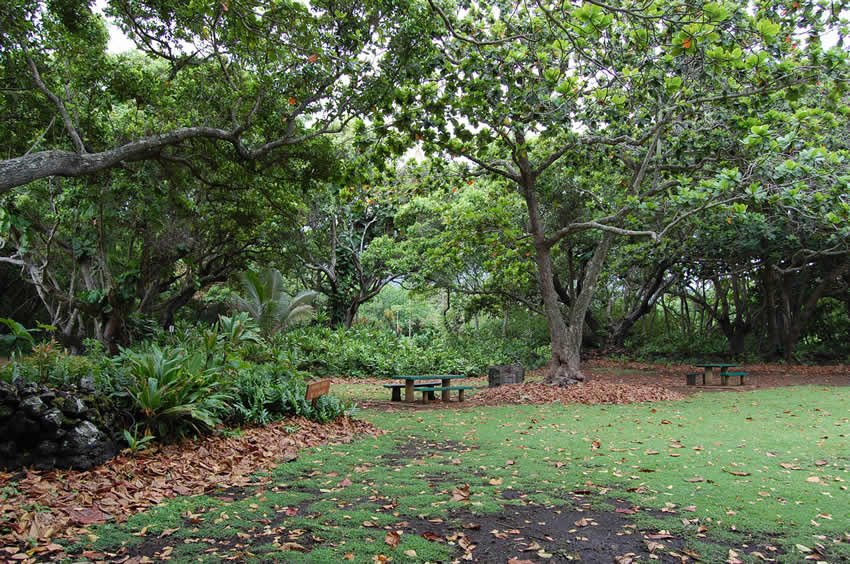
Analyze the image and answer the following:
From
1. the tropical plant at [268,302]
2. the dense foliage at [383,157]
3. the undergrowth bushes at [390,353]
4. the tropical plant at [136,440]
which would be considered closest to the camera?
the tropical plant at [136,440]

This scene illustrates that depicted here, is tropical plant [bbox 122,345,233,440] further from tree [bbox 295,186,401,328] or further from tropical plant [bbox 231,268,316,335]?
tree [bbox 295,186,401,328]

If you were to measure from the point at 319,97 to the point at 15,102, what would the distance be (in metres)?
5.20

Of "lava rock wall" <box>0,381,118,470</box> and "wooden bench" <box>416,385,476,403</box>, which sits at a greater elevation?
"lava rock wall" <box>0,381,118,470</box>

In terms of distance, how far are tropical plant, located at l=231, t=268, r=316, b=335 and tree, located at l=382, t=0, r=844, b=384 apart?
8906 millimetres

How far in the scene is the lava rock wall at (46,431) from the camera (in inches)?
183

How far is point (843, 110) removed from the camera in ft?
25.1

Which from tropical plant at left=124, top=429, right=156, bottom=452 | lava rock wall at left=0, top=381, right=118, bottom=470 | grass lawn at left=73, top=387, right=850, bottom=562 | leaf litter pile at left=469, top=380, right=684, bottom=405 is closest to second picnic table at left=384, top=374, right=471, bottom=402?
leaf litter pile at left=469, top=380, right=684, bottom=405

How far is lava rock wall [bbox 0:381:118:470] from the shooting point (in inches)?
183

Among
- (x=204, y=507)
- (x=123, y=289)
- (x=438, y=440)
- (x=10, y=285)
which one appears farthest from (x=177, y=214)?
(x=10, y=285)

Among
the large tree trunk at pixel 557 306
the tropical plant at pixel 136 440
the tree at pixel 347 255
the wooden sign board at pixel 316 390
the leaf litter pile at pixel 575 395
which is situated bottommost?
the leaf litter pile at pixel 575 395

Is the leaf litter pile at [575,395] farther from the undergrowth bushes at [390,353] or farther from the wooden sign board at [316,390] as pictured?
the undergrowth bushes at [390,353]

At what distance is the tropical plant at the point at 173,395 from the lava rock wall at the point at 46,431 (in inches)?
21.7

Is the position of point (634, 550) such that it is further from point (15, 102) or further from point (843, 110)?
point (15, 102)

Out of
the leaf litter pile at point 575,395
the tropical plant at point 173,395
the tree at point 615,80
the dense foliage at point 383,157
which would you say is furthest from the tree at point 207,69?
the leaf litter pile at point 575,395
